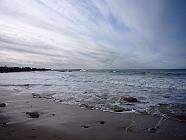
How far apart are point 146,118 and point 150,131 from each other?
71.9 inches

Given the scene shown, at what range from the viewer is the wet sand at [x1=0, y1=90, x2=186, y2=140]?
6.20m

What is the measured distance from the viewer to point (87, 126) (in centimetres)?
739

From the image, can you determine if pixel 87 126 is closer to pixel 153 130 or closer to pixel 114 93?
pixel 153 130

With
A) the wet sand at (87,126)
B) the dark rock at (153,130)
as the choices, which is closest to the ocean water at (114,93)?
the wet sand at (87,126)

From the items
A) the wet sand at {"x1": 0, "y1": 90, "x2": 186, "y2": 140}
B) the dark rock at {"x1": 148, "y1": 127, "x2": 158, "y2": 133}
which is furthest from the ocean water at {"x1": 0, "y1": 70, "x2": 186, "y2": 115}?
the dark rock at {"x1": 148, "y1": 127, "x2": 158, "y2": 133}

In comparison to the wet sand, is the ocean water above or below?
above

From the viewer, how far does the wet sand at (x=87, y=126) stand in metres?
6.20

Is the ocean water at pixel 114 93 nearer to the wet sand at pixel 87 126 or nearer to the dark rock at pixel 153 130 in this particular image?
the wet sand at pixel 87 126

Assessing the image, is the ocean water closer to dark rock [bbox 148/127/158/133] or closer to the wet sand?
the wet sand

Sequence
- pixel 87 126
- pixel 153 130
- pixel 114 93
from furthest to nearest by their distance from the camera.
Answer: pixel 114 93 < pixel 87 126 < pixel 153 130

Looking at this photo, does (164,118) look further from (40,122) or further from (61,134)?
(40,122)

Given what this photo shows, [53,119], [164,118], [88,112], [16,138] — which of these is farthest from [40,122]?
[164,118]

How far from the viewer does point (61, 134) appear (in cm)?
639

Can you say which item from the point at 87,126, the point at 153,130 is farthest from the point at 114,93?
the point at 153,130
